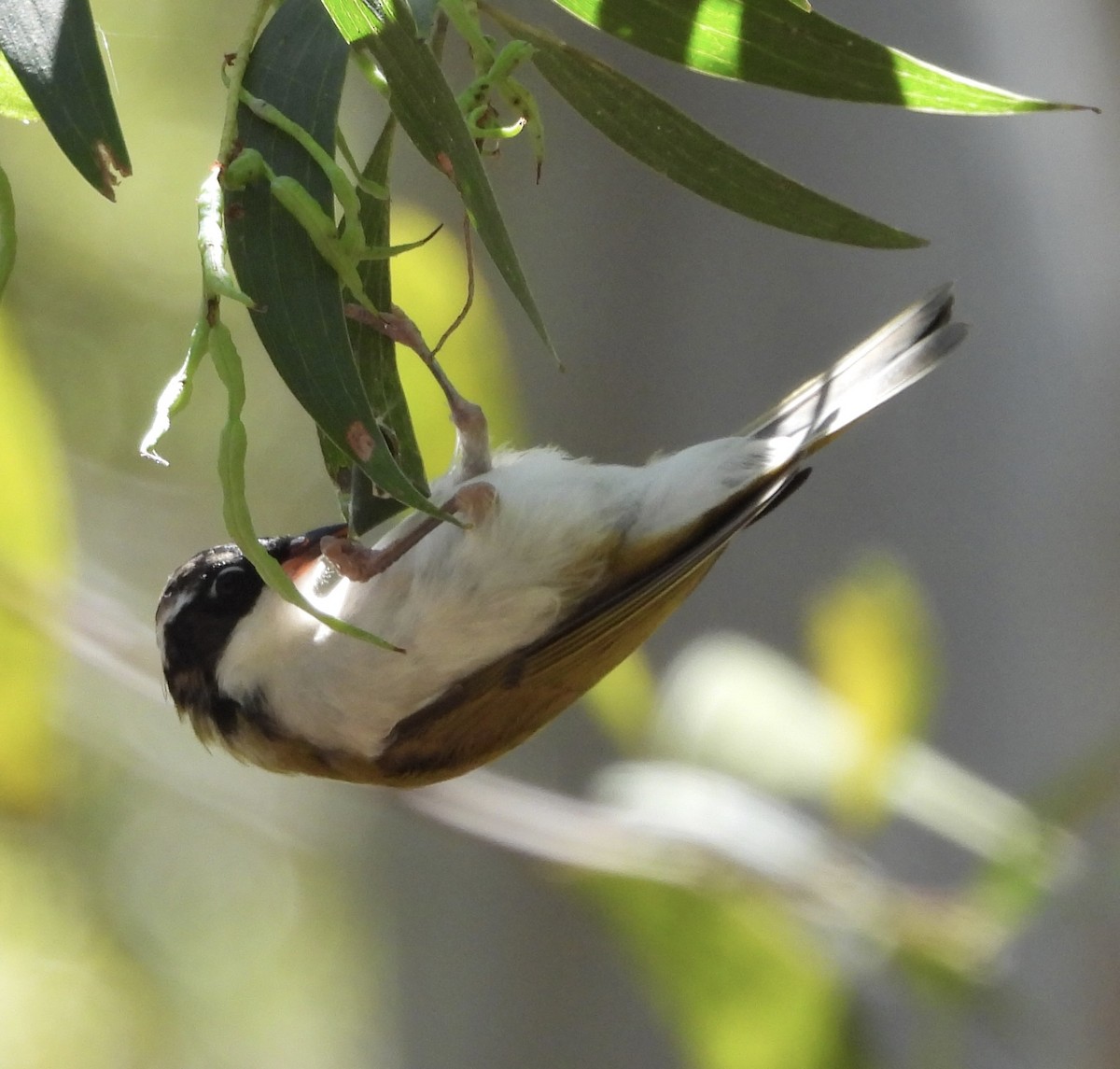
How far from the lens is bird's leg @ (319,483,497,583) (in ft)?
4.08

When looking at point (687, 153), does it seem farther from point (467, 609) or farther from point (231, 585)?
point (231, 585)

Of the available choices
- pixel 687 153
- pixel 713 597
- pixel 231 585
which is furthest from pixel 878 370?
pixel 713 597

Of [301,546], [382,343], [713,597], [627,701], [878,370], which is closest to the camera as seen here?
[382,343]

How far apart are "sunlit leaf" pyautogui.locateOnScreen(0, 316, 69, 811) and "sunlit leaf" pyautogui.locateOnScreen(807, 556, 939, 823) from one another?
1.05 meters

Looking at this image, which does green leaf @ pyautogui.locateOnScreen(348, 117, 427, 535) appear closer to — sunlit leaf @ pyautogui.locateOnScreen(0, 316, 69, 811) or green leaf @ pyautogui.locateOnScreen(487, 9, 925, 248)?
green leaf @ pyautogui.locateOnScreen(487, 9, 925, 248)

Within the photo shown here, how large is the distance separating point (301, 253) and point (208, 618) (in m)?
0.67

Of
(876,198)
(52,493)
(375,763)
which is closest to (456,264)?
(375,763)

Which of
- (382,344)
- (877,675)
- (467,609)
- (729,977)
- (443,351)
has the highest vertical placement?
(382,344)

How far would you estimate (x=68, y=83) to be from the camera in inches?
27.1

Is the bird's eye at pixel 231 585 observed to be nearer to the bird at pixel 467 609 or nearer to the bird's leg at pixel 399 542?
the bird at pixel 467 609

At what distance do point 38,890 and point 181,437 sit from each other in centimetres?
138

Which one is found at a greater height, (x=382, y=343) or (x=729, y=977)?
(x=382, y=343)

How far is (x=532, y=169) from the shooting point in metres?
2.90

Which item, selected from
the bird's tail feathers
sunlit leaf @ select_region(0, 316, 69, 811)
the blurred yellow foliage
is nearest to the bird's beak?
the bird's tail feathers
